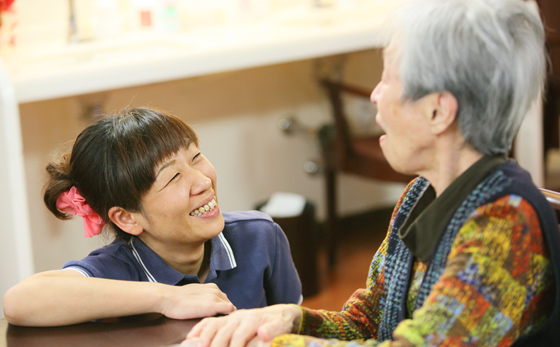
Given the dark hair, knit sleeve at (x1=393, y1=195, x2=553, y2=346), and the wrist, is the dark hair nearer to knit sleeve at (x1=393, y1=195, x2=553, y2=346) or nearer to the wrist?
the wrist

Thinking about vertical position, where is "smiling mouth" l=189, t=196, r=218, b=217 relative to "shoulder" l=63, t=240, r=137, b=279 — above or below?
above

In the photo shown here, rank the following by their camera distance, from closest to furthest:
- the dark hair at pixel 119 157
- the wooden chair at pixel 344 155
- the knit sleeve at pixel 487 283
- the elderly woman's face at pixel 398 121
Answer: the knit sleeve at pixel 487 283
the elderly woman's face at pixel 398 121
the dark hair at pixel 119 157
the wooden chair at pixel 344 155

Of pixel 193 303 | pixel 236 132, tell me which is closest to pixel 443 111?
pixel 193 303

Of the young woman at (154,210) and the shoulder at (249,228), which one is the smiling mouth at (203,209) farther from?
the shoulder at (249,228)

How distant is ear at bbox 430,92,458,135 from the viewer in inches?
34.9

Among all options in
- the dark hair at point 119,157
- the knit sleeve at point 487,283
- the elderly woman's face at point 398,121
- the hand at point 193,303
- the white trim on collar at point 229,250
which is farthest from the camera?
the white trim on collar at point 229,250

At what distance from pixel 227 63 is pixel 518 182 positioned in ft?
6.05

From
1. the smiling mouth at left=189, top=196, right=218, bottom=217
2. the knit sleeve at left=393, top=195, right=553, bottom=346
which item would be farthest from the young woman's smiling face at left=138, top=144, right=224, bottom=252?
the knit sleeve at left=393, top=195, right=553, bottom=346

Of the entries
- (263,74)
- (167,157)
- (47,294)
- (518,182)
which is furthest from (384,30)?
(263,74)

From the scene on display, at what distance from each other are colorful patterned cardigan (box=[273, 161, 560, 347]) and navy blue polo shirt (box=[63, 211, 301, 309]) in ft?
1.76

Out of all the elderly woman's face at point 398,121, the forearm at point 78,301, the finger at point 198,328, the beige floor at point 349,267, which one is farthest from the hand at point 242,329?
the beige floor at point 349,267

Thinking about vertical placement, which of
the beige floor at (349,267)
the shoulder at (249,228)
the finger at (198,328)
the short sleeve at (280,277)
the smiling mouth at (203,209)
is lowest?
the beige floor at (349,267)

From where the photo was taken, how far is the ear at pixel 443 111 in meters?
0.89

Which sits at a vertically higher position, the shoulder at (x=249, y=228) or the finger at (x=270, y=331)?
the shoulder at (x=249, y=228)
